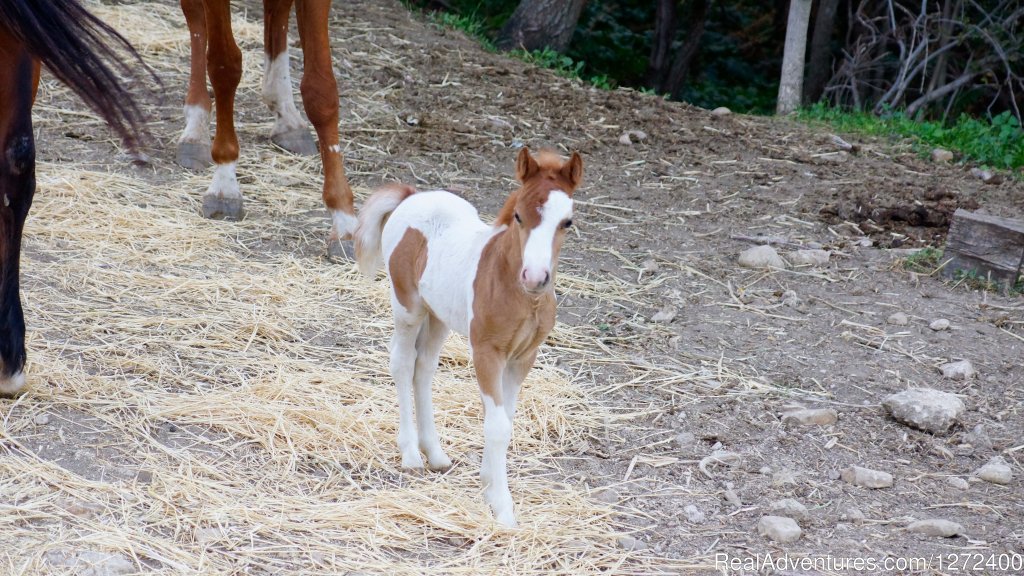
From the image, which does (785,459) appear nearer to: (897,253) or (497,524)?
(497,524)

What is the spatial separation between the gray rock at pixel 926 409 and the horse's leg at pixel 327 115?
8.38ft

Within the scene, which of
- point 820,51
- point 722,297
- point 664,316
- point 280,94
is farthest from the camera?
point 820,51

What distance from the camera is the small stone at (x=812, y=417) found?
11.7 ft

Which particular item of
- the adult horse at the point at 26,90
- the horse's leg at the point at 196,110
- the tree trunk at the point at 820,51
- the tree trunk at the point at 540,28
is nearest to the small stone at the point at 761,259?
the horse's leg at the point at 196,110

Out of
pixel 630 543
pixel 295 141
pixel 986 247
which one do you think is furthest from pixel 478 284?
pixel 295 141

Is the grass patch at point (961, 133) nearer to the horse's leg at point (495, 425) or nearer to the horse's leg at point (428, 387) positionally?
the horse's leg at point (428, 387)

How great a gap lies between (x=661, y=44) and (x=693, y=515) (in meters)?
8.43

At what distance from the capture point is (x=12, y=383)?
3076 mm

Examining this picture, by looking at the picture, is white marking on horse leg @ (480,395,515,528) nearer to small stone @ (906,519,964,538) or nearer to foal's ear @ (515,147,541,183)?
foal's ear @ (515,147,541,183)

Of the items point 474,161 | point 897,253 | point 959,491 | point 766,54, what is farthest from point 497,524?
point 766,54

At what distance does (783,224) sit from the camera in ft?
18.5

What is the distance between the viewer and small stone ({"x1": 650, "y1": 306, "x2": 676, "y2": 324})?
440 centimetres

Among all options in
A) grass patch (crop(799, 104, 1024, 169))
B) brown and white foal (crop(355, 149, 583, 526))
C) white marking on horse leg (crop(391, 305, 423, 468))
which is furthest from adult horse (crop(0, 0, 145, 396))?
grass patch (crop(799, 104, 1024, 169))

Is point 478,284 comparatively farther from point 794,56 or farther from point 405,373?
point 794,56
